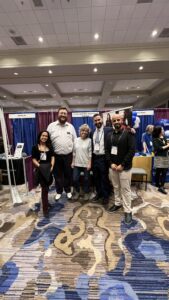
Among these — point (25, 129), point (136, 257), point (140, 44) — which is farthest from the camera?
point (140, 44)

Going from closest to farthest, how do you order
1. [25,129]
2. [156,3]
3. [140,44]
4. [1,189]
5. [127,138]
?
[127,138] → [156,3] → [1,189] → [25,129] → [140,44]

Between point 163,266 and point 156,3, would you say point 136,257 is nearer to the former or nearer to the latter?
point 163,266

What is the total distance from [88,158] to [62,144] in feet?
1.73

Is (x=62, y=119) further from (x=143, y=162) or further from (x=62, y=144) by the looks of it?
(x=143, y=162)

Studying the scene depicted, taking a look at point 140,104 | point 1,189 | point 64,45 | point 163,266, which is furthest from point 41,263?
point 140,104

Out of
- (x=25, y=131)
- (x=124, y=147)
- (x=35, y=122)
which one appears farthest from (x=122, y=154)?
(x=25, y=131)

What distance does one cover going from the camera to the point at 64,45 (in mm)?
5418

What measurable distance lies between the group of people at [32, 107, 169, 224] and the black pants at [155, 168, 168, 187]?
151 cm

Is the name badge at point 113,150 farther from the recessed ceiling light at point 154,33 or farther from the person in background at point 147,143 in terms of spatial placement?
the recessed ceiling light at point 154,33

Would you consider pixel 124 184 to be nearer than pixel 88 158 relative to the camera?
Yes

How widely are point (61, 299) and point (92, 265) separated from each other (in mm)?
451

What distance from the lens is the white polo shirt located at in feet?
9.88

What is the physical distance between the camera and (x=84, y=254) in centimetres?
201

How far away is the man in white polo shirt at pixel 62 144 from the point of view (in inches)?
119
